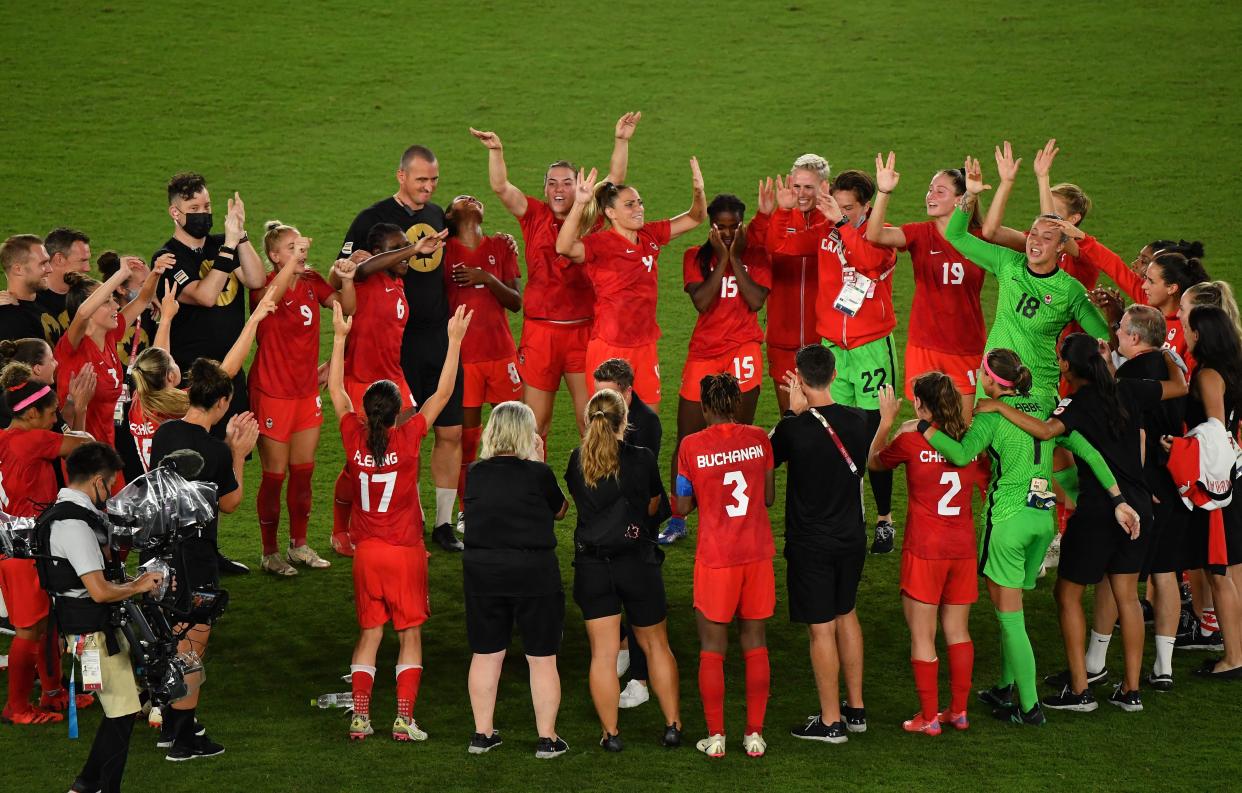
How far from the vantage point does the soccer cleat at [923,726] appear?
257 inches

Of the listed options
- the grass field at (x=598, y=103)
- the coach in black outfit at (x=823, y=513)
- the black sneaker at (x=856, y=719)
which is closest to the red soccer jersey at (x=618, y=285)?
the grass field at (x=598, y=103)

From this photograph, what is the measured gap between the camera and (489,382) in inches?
364

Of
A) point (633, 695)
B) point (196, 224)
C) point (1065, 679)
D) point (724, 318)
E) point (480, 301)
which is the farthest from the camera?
point (480, 301)

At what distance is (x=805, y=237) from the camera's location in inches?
352

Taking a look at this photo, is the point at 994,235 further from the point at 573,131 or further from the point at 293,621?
the point at 573,131

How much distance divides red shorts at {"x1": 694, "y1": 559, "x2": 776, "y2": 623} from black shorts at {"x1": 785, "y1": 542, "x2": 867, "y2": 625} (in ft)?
0.42

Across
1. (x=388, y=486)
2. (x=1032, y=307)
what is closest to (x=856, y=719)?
(x=388, y=486)

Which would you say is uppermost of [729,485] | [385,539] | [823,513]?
[729,485]

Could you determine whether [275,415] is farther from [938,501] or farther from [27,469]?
[938,501]

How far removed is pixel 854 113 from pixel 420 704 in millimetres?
12402

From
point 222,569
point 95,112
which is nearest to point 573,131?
point 95,112

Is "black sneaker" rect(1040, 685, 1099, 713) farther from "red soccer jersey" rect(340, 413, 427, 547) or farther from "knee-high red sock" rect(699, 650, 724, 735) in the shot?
"red soccer jersey" rect(340, 413, 427, 547)

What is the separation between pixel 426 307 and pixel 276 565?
181 cm

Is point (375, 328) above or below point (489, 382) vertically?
above
